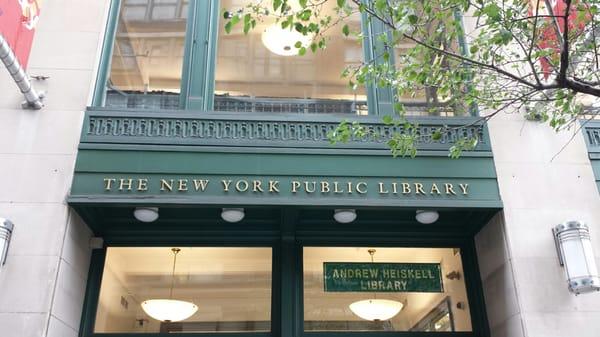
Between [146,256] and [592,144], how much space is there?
6.59 metres

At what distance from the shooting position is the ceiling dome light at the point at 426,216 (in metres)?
8.04

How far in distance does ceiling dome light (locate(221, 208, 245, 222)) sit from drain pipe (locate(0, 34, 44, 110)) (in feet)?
9.41

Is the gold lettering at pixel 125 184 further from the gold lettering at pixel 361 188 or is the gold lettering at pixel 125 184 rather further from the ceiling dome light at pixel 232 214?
the gold lettering at pixel 361 188

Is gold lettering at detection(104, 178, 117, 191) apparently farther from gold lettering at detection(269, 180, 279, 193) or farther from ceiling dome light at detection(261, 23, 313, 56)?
ceiling dome light at detection(261, 23, 313, 56)

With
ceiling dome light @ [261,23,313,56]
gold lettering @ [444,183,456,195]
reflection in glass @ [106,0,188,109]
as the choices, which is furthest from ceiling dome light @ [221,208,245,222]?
ceiling dome light @ [261,23,313,56]

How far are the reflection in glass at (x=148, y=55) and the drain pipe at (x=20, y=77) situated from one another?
988mm

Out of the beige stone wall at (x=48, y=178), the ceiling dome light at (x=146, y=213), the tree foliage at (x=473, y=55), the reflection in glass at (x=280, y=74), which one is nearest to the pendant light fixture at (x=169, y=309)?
the beige stone wall at (x=48, y=178)

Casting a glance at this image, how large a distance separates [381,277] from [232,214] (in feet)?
7.79

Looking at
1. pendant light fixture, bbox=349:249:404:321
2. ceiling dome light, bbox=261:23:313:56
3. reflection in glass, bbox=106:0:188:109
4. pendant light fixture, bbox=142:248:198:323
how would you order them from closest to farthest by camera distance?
pendant light fixture, bbox=142:248:198:323, pendant light fixture, bbox=349:249:404:321, reflection in glass, bbox=106:0:188:109, ceiling dome light, bbox=261:23:313:56

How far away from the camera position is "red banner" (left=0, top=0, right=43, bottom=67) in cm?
689

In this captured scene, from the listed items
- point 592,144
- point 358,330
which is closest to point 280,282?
point 358,330

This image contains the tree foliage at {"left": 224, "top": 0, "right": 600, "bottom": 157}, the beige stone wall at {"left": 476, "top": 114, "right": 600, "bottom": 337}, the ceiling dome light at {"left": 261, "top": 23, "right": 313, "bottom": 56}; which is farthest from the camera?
the ceiling dome light at {"left": 261, "top": 23, "right": 313, "bottom": 56}

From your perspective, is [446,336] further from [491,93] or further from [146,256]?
[146,256]

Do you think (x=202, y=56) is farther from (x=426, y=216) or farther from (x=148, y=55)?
(x=426, y=216)
